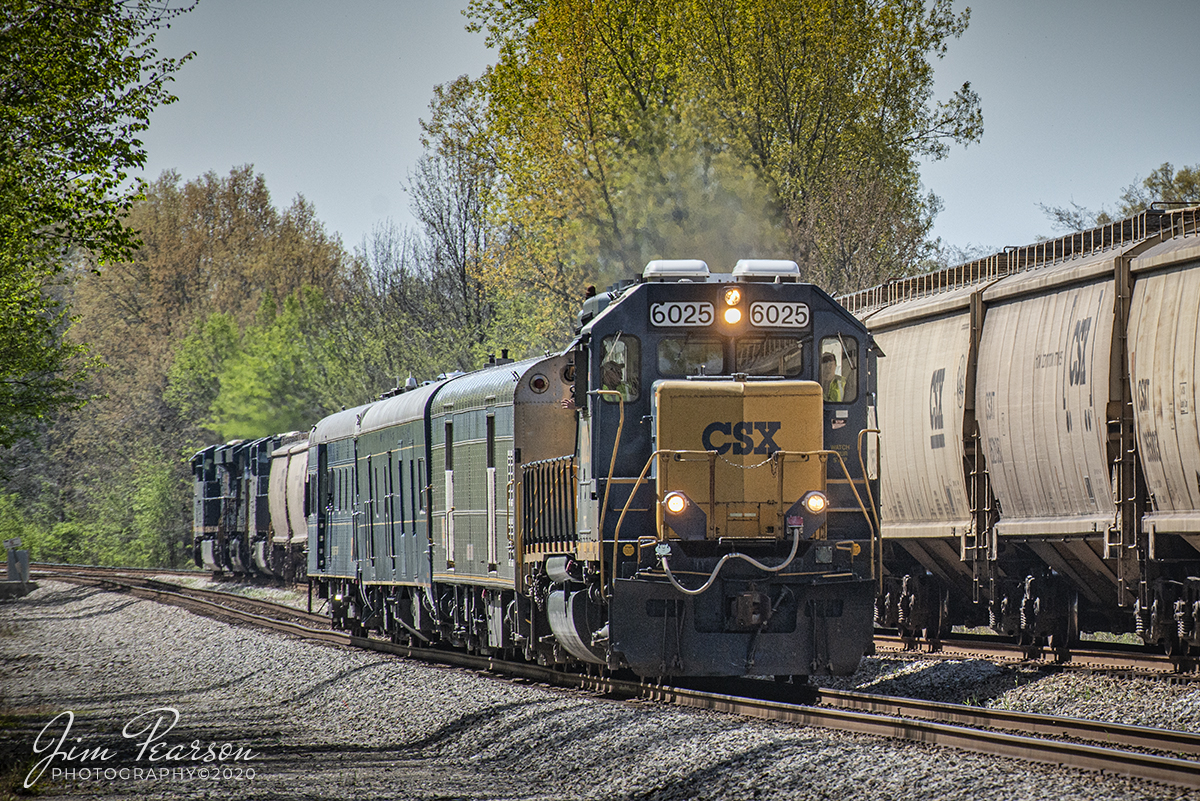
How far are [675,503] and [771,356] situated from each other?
1727 mm

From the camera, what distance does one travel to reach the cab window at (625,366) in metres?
12.4

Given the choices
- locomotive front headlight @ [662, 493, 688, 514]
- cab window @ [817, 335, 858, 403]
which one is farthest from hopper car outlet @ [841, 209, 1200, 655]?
locomotive front headlight @ [662, 493, 688, 514]

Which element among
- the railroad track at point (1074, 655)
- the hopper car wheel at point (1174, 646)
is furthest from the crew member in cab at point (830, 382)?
the hopper car wheel at point (1174, 646)

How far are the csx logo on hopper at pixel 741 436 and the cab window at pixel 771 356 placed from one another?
0.68 m

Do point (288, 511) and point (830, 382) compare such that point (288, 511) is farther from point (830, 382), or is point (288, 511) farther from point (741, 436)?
point (741, 436)

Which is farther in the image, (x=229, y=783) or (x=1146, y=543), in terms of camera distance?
(x=1146, y=543)

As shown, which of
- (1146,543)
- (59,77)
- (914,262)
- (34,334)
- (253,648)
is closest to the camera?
(1146,543)

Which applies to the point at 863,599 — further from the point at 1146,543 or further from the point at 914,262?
the point at 914,262

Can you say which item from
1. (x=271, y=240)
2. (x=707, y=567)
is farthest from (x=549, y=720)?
(x=271, y=240)

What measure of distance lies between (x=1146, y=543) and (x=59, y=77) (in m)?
15.9

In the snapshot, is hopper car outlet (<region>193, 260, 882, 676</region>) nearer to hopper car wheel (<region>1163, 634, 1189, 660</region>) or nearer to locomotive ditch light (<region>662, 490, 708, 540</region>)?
locomotive ditch light (<region>662, 490, 708, 540</region>)

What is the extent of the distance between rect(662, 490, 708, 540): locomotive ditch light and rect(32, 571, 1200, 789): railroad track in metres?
1.41

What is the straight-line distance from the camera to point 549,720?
12.1 meters

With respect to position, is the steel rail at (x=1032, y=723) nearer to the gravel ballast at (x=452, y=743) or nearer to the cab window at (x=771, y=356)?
the gravel ballast at (x=452, y=743)
